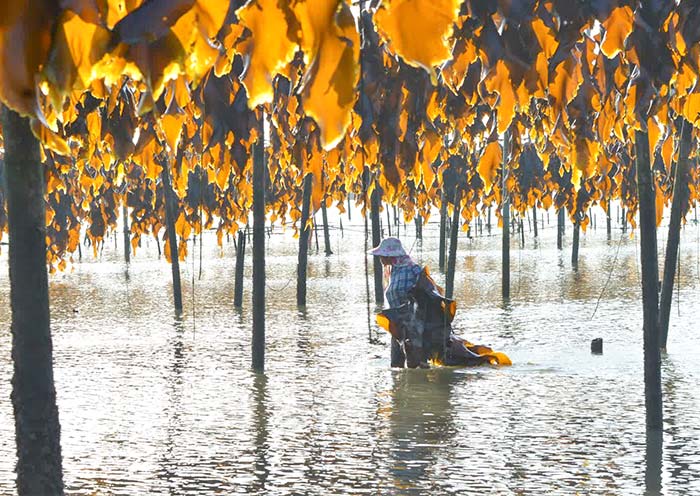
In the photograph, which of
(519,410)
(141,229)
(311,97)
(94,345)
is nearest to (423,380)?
(519,410)

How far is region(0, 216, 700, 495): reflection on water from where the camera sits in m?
8.21

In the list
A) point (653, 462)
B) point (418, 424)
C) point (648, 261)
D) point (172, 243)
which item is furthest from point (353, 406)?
point (172, 243)

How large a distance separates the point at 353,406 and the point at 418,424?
1122 mm

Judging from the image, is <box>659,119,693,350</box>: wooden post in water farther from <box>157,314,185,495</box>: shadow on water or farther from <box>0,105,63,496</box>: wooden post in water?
<box>0,105,63,496</box>: wooden post in water

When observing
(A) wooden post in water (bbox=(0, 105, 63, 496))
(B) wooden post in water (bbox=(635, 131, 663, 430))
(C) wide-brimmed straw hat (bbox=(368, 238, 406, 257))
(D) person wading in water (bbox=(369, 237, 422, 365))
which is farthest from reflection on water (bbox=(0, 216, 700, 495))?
(A) wooden post in water (bbox=(0, 105, 63, 496))

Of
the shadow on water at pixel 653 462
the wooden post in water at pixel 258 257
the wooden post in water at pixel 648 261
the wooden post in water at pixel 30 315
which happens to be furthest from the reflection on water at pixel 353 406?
the wooden post in water at pixel 30 315

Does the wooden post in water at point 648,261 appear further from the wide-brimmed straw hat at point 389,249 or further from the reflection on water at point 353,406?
the wide-brimmed straw hat at point 389,249

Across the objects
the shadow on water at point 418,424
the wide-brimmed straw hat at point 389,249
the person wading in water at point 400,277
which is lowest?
the shadow on water at point 418,424

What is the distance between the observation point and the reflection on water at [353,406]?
8211 mm

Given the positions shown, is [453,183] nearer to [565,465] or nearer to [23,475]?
[565,465]

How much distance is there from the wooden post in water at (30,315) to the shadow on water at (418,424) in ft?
12.0

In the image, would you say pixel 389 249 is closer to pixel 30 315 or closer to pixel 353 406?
pixel 353 406

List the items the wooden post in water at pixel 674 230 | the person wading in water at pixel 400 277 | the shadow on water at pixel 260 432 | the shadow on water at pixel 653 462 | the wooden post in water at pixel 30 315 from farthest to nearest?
the person wading in water at pixel 400 277
the wooden post in water at pixel 674 230
the shadow on water at pixel 260 432
the shadow on water at pixel 653 462
the wooden post in water at pixel 30 315

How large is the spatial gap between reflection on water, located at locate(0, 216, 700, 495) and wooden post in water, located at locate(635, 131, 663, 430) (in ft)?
2.24
